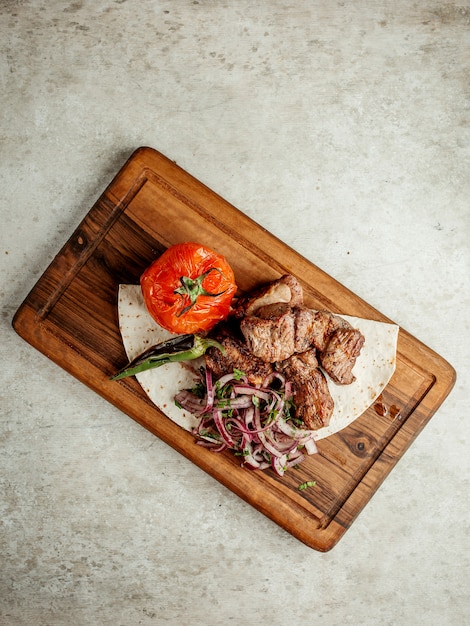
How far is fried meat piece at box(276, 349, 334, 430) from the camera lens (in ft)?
12.3

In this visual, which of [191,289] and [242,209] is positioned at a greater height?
[242,209]

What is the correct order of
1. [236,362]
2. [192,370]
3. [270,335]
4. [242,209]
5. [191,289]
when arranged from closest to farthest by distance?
[191,289] < [270,335] < [236,362] < [192,370] < [242,209]

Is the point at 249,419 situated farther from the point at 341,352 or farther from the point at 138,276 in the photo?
the point at 138,276

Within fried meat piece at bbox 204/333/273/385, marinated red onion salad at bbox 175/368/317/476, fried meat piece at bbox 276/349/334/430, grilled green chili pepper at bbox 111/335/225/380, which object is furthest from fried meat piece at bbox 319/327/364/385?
Answer: grilled green chili pepper at bbox 111/335/225/380

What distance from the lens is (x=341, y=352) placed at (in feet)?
12.3

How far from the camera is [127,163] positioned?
398 centimetres

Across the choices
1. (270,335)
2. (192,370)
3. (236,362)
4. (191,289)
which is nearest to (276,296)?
(270,335)

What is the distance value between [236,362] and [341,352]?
73 cm

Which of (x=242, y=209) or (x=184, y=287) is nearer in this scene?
(x=184, y=287)

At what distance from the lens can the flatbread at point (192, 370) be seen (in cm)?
395

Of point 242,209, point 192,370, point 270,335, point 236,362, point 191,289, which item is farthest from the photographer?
point 242,209

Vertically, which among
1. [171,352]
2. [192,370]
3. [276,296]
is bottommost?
[192,370]

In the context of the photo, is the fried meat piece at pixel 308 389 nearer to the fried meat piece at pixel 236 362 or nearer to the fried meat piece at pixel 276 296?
the fried meat piece at pixel 236 362

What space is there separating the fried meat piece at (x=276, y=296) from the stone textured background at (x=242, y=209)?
2.10 feet
